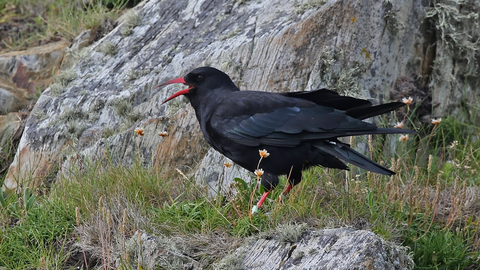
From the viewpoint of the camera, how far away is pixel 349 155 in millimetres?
4309

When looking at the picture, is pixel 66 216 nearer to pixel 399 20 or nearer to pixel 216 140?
pixel 216 140

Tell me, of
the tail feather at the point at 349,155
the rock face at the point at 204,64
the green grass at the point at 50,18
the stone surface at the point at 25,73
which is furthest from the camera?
the green grass at the point at 50,18

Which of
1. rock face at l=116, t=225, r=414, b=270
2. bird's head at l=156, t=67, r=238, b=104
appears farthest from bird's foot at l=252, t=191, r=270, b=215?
bird's head at l=156, t=67, r=238, b=104

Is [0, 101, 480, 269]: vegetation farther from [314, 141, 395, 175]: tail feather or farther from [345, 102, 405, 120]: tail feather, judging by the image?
[345, 102, 405, 120]: tail feather

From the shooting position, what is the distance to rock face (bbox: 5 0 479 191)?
231 inches

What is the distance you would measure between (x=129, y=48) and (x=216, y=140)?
2566 millimetres

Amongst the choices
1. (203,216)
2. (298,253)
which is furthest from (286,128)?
(298,253)

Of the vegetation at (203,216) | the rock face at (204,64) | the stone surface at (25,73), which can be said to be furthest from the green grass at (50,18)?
the vegetation at (203,216)

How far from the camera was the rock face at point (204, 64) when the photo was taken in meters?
5.87

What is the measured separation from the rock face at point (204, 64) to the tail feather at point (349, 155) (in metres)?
1.40

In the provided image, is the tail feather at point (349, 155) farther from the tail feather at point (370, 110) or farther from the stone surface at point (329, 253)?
the stone surface at point (329, 253)

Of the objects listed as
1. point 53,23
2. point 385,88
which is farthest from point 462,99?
point 53,23

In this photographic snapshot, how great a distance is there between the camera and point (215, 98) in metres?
4.89

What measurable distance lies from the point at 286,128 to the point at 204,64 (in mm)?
1875
